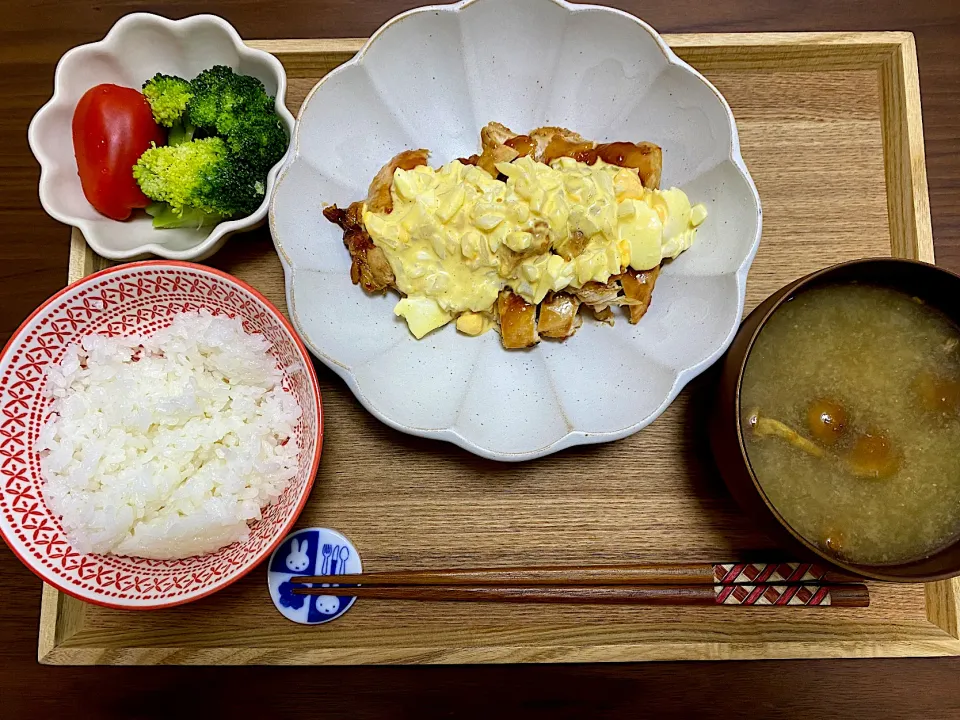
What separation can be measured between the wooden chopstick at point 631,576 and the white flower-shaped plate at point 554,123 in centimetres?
40

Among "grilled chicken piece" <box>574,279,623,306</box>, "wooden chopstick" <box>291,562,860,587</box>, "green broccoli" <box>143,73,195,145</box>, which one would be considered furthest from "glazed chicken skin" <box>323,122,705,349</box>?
"wooden chopstick" <box>291,562,860,587</box>

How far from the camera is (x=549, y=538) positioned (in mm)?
1974

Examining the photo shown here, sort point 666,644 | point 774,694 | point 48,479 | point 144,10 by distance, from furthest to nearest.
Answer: point 144,10 < point 774,694 < point 666,644 < point 48,479

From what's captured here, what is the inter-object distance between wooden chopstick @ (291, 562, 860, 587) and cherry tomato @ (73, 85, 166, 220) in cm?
129

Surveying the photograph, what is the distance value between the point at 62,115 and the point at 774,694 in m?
2.87

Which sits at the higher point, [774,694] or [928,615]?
[928,615]

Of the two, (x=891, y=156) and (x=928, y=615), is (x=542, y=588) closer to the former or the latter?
(x=928, y=615)

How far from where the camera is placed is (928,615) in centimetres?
194

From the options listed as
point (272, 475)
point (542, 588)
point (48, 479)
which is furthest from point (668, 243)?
point (48, 479)

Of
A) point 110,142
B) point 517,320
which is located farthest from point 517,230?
point 110,142

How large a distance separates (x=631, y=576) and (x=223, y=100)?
186cm

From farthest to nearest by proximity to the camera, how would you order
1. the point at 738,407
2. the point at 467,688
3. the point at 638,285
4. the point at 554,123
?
the point at 554,123, the point at 467,688, the point at 638,285, the point at 738,407

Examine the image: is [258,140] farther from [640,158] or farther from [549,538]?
[549,538]

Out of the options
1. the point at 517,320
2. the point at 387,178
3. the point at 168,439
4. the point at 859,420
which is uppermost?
the point at 387,178
